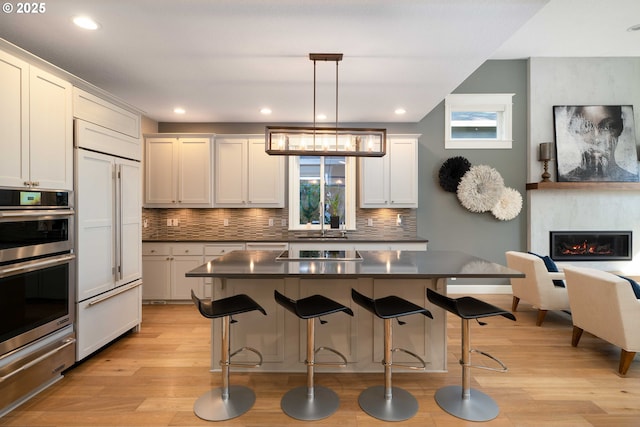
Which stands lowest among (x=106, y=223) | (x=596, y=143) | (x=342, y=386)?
(x=342, y=386)

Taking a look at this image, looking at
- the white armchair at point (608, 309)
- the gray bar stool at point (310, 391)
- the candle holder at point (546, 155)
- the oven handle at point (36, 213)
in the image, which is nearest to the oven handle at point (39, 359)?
the oven handle at point (36, 213)

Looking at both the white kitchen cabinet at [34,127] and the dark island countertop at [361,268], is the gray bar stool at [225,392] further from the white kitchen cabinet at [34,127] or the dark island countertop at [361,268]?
the white kitchen cabinet at [34,127]

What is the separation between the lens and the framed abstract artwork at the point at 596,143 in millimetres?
4902

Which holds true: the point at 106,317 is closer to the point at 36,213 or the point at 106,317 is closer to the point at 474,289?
the point at 36,213

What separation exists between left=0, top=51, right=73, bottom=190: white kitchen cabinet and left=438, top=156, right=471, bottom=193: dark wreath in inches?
185

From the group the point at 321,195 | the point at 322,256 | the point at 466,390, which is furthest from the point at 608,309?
the point at 321,195

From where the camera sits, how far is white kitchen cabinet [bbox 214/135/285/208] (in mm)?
4879

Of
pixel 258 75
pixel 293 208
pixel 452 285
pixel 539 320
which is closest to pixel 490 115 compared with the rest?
pixel 452 285

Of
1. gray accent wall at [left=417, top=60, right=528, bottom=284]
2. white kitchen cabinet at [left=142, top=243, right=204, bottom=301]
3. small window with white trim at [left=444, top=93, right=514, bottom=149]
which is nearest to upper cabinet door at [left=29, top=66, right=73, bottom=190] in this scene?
white kitchen cabinet at [left=142, top=243, right=204, bottom=301]

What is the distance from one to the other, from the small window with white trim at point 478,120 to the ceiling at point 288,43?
95 centimetres

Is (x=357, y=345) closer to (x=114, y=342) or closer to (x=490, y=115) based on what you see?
(x=114, y=342)

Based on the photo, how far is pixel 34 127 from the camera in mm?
2281

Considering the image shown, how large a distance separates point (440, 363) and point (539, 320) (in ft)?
6.24

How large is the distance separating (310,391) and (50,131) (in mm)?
2725
